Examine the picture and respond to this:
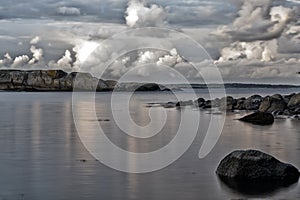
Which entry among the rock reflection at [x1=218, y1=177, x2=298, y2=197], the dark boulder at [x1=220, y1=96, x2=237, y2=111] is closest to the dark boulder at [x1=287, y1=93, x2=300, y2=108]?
the dark boulder at [x1=220, y1=96, x2=237, y2=111]

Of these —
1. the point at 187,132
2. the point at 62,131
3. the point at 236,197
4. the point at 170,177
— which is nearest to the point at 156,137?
the point at 187,132

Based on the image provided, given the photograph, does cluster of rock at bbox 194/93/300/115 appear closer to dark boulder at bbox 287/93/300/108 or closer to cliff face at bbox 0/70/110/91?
dark boulder at bbox 287/93/300/108

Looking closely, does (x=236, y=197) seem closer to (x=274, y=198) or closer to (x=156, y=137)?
(x=274, y=198)

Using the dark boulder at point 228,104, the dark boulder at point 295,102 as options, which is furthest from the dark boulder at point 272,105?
the dark boulder at point 228,104

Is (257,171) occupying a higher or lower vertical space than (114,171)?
higher

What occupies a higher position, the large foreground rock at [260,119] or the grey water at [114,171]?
the large foreground rock at [260,119]

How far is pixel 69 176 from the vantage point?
1917 cm

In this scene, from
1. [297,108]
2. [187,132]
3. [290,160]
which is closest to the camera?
[290,160]

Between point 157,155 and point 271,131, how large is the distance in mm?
13366

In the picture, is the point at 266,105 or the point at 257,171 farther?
the point at 266,105

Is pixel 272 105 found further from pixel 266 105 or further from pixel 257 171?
pixel 257 171

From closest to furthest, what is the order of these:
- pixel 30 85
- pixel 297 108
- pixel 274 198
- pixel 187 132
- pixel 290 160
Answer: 1. pixel 274 198
2. pixel 290 160
3. pixel 187 132
4. pixel 297 108
5. pixel 30 85

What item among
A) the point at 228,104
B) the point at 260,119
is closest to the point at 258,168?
the point at 260,119

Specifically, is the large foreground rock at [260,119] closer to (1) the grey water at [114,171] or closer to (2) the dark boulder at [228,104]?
(1) the grey water at [114,171]
